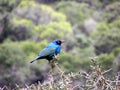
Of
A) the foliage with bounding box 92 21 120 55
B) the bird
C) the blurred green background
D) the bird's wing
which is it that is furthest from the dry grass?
the foliage with bounding box 92 21 120 55

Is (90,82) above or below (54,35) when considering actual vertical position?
below

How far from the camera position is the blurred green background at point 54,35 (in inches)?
907

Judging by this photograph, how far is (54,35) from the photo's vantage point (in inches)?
1372

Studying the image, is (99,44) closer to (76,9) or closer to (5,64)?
(5,64)

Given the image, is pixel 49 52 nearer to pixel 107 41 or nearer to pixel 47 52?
pixel 47 52

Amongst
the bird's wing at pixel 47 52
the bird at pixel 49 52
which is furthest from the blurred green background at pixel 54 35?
the bird's wing at pixel 47 52

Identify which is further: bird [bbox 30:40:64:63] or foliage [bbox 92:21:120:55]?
foliage [bbox 92:21:120:55]

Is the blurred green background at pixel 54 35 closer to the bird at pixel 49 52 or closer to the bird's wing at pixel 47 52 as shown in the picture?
the bird at pixel 49 52

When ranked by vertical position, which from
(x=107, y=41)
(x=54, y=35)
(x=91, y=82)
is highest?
(x=54, y=35)

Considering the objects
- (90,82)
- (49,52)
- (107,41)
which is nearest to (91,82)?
(90,82)

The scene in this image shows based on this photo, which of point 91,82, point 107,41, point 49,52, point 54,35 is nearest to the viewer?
point 91,82

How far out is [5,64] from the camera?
22375 mm

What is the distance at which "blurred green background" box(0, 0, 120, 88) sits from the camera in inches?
907

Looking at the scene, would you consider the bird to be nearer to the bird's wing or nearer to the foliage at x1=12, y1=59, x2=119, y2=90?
the bird's wing
